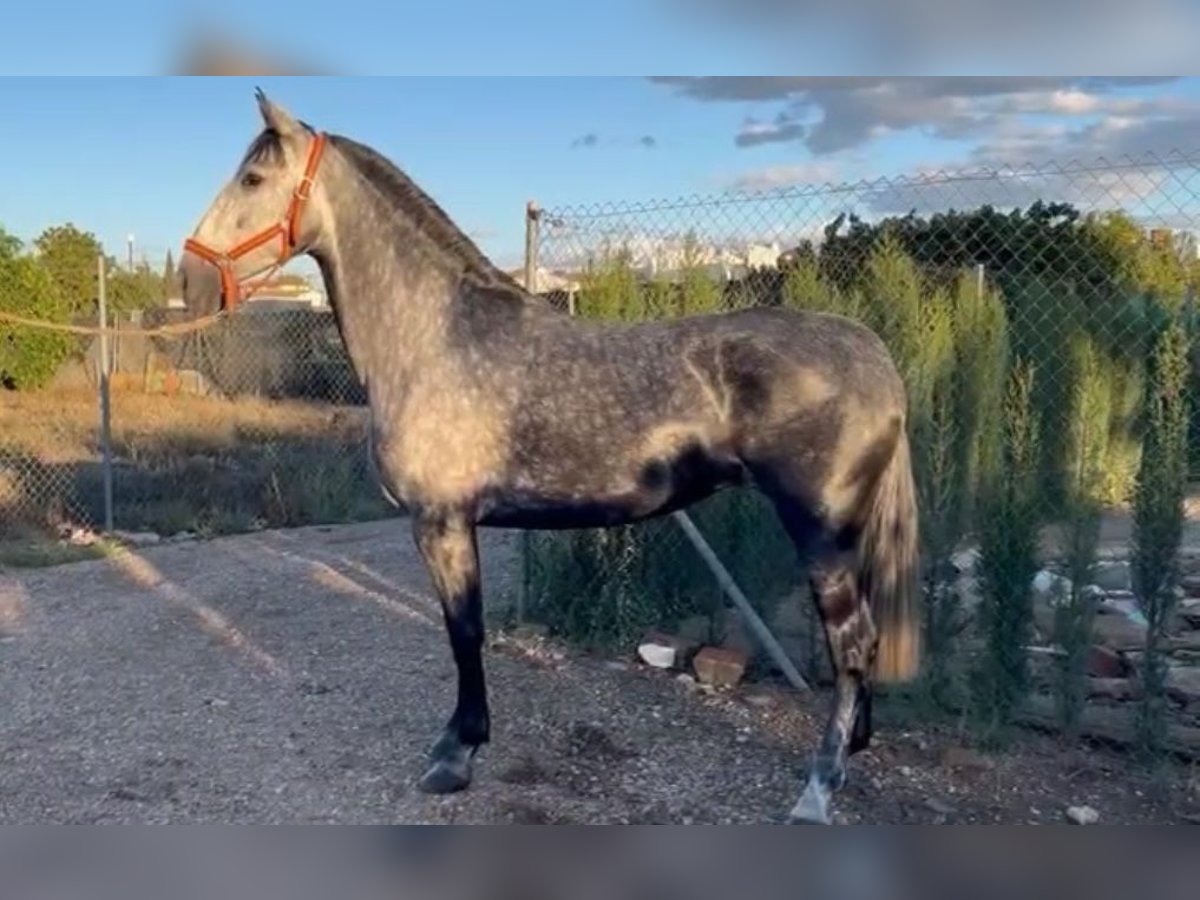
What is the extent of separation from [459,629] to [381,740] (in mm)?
836

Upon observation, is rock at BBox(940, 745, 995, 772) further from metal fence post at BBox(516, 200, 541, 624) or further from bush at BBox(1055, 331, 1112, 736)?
metal fence post at BBox(516, 200, 541, 624)

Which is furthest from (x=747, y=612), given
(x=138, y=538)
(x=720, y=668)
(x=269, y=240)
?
(x=138, y=538)

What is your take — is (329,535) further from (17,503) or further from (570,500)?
(570,500)

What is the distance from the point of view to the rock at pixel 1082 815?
13.1ft

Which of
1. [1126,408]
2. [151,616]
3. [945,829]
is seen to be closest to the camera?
[945,829]

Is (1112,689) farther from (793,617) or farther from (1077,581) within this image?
(793,617)

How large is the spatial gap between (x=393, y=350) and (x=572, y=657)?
222cm

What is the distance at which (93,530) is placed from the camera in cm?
933

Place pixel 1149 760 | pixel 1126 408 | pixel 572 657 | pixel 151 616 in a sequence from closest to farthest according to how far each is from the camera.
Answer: pixel 1149 760 → pixel 572 657 → pixel 151 616 → pixel 1126 408

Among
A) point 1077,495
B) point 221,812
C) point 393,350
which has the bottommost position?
point 221,812

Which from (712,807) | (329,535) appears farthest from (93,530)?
(712,807)

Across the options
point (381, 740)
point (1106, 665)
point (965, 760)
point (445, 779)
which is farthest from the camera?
point (1106, 665)

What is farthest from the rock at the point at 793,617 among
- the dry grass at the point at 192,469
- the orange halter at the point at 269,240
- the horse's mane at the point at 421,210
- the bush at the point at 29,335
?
the bush at the point at 29,335

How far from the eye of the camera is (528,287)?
20.0ft
